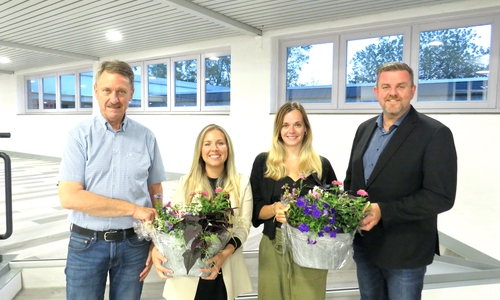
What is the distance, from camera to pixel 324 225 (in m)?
1.29

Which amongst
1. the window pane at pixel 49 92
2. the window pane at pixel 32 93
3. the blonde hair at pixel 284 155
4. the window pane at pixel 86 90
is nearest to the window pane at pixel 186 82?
the window pane at pixel 86 90

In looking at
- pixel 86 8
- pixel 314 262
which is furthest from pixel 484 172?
pixel 86 8

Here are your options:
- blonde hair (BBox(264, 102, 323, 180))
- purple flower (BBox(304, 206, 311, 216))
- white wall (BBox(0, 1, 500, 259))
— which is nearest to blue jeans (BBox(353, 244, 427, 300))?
blonde hair (BBox(264, 102, 323, 180))

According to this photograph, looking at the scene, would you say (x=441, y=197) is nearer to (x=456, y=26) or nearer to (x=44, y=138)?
(x=456, y=26)

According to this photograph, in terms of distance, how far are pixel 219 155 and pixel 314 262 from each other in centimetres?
67

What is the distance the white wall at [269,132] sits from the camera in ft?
12.6

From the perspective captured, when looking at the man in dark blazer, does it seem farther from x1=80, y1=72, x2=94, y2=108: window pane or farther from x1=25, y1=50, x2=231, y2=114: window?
x1=80, y1=72, x2=94, y2=108: window pane

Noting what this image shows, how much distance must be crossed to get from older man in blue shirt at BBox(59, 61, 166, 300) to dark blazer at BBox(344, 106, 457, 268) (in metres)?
1.01

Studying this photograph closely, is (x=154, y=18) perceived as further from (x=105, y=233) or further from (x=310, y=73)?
(x=105, y=233)

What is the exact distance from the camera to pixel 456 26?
4344mm

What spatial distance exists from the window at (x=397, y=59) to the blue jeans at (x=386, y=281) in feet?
11.6

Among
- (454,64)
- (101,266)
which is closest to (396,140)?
(101,266)

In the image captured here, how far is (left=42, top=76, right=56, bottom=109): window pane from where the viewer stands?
10250 mm

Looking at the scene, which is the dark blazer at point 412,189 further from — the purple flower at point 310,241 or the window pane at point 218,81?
the window pane at point 218,81
